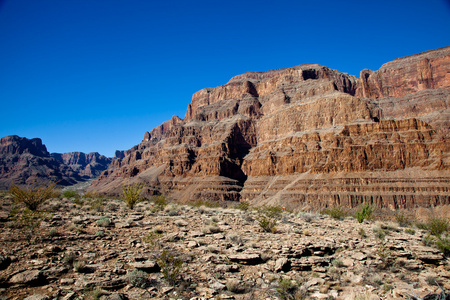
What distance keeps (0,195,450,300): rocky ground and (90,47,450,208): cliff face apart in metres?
75.6

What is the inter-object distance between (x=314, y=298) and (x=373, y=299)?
1622mm

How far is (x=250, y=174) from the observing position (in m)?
132

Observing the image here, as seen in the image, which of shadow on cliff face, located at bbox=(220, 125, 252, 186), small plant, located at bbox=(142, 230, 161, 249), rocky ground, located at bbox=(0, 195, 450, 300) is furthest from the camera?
shadow on cliff face, located at bbox=(220, 125, 252, 186)

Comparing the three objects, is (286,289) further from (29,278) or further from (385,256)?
(29,278)

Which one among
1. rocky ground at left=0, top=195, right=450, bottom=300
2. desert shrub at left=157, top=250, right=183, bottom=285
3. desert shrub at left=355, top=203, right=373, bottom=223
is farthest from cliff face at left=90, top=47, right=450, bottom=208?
desert shrub at left=157, top=250, right=183, bottom=285

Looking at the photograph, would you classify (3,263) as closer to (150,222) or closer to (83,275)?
(83,275)

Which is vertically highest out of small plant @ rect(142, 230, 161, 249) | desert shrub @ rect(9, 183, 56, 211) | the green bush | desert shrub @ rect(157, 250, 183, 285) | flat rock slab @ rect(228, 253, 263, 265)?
desert shrub @ rect(9, 183, 56, 211)

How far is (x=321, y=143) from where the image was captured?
108 meters

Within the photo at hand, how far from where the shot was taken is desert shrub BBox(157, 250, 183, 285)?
24.2ft

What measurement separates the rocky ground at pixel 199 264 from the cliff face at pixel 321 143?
248ft

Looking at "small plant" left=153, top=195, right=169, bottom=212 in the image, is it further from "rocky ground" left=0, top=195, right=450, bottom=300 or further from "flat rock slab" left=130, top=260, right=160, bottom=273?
"flat rock slab" left=130, top=260, right=160, bottom=273

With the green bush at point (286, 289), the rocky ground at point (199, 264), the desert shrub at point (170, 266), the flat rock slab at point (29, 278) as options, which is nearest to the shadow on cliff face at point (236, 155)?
the rocky ground at point (199, 264)

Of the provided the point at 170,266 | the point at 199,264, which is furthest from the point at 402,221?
the point at 170,266

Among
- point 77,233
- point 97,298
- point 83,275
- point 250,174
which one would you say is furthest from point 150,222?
point 250,174
